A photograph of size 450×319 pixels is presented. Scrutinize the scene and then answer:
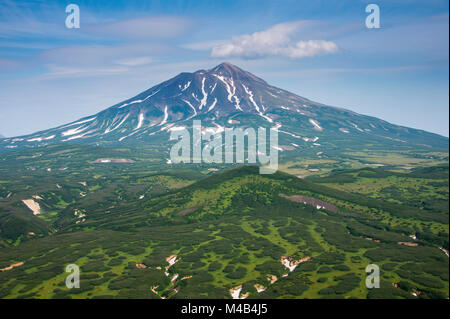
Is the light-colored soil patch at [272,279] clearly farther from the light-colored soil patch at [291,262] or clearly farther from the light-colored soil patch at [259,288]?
the light-colored soil patch at [291,262]

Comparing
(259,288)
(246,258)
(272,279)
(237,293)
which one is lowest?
(237,293)

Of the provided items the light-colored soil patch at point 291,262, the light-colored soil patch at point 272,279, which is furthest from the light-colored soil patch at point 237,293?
the light-colored soil patch at point 291,262

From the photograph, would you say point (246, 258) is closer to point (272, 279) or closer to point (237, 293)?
point (272, 279)

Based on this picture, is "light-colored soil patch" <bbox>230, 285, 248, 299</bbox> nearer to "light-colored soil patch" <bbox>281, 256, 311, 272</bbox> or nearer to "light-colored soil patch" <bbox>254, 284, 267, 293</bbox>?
"light-colored soil patch" <bbox>254, 284, 267, 293</bbox>

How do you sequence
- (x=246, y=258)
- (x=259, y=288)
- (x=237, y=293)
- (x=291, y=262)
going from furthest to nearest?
(x=246, y=258) < (x=291, y=262) < (x=259, y=288) < (x=237, y=293)

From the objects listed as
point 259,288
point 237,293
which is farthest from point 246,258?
point 237,293

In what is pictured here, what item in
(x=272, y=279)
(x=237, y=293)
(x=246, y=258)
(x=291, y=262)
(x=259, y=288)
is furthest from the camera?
(x=246, y=258)

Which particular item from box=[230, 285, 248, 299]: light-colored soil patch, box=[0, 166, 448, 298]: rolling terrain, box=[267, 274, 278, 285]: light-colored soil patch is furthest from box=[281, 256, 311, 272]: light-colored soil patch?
box=[230, 285, 248, 299]: light-colored soil patch

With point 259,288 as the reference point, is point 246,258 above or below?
above

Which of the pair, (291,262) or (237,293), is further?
(291,262)
